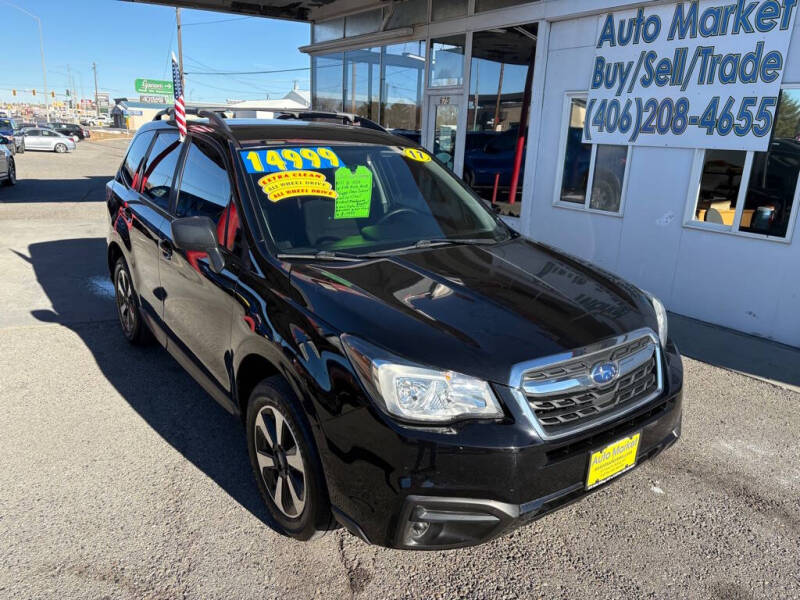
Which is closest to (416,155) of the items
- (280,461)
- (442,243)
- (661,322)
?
(442,243)

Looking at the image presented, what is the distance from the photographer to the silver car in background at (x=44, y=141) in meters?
35.4

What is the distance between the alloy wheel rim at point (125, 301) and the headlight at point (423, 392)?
10.7 feet

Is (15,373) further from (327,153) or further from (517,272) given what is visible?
(517,272)

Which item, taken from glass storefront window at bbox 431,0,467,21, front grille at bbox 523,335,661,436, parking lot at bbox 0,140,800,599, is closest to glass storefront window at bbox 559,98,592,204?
glass storefront window at bbox 431,0,467,21

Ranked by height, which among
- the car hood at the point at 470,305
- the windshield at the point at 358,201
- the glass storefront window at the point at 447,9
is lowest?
the car hood at the point at 470,305

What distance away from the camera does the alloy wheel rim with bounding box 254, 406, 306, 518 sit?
2578 millimetres

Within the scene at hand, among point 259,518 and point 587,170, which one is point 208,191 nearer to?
point 259,518

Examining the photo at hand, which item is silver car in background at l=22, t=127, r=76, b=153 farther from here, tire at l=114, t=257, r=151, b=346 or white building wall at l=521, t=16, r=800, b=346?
tire at l=114, t=257, r=151, b=346

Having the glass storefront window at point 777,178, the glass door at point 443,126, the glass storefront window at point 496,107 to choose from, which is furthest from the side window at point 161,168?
the glass door at point 443,126

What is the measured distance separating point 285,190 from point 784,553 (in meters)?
3.02

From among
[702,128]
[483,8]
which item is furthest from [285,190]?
[483,8]

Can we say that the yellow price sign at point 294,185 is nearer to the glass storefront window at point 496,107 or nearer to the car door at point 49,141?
the glass storefront window at point 496,107

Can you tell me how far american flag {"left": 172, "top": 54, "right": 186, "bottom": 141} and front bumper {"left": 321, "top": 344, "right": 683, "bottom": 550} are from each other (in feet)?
8.55

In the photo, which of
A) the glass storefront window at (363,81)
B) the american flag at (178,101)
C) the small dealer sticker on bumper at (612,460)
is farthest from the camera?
the glass storefront window at (363,81)
